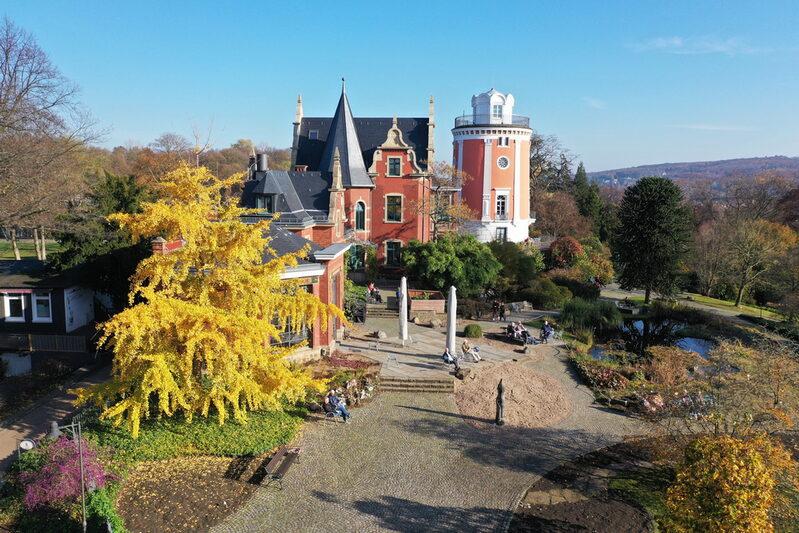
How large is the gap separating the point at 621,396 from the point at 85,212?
78.1 ft

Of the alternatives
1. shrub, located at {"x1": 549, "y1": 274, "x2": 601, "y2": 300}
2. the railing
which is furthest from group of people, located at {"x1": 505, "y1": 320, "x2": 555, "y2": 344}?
the railing

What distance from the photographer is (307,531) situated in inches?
468

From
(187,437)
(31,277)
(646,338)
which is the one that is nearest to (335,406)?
(187,437)

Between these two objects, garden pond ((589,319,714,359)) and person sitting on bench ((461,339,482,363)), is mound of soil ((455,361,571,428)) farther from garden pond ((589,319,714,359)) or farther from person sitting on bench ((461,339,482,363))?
garden pond ((589,319,714,359))

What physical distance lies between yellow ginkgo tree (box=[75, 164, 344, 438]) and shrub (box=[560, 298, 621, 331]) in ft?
59.3

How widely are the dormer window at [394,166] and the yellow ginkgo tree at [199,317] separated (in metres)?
23.2

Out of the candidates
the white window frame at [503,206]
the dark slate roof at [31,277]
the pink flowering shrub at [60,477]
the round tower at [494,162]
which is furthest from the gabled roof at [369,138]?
the pink flowering shrub at [60,477]

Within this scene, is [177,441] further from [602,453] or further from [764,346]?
[764,346]

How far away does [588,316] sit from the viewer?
96.6ft

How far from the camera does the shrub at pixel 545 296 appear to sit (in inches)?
1303

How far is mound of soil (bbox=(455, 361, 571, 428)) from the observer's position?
18.0m

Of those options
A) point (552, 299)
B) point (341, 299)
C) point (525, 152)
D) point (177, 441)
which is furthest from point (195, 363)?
point (525, 152)

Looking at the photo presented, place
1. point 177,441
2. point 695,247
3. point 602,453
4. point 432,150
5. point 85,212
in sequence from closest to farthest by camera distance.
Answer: point 177,441 → point 602,453 → point 85,212 → point 432,150 → point 695,247

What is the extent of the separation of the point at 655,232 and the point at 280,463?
3097 cm
